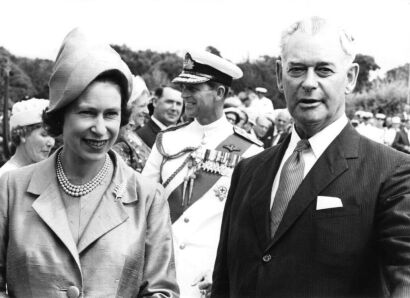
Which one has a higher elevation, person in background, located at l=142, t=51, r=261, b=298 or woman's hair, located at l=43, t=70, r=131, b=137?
woman's hair, located at l=43, t=70, r=131, b=137

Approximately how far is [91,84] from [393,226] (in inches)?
48.4

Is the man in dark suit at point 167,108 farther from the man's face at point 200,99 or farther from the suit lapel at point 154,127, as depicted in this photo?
the man's face at point 200,99

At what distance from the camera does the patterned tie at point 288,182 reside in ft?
8.87

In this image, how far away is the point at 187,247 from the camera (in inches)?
182

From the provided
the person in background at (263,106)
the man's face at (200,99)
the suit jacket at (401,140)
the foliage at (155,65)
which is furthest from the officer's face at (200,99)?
the foliage at (155,65)

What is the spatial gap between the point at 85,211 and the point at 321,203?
0.91m

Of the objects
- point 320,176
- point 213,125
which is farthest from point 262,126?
point 320,176

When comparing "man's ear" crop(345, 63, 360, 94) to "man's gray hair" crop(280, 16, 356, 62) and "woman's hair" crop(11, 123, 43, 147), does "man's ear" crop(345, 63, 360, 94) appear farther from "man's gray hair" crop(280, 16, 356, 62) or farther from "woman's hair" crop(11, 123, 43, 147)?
"woman's hair" crop(11, 123, 43, 147)

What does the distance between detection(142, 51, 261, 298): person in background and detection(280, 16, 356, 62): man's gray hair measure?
206 centimetres

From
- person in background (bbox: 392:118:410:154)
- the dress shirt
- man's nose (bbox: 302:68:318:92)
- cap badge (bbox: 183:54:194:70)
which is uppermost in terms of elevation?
cap badge (bbox: 183:54:194:70)

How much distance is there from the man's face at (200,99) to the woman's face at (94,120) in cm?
223

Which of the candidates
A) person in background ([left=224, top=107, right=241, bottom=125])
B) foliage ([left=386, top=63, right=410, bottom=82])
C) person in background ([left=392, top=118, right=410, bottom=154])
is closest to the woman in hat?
person in background ([left=224, top=107, right=241, bottom=125])

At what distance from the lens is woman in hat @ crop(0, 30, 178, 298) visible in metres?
2.60

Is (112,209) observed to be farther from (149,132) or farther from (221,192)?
(149,132)
